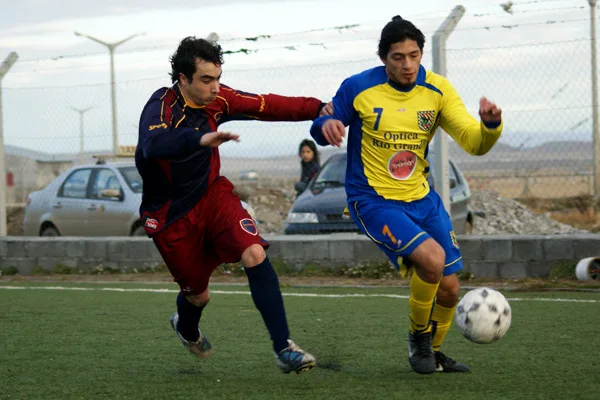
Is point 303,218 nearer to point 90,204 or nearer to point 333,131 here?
point 90,204

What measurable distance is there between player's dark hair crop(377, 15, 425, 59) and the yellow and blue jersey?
0.20 m

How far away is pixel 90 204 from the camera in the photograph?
15195mm

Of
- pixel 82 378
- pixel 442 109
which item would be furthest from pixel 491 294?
pixel 82 378

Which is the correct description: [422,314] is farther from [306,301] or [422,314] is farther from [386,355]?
[306,301]

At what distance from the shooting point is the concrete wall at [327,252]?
36.0 ft

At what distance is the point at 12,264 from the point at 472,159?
20.9 ft

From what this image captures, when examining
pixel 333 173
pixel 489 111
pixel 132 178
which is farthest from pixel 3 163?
pixel 489 111

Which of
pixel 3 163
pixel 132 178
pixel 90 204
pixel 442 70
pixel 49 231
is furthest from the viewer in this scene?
pixel 49 231

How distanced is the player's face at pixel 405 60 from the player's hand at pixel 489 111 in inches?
21.4

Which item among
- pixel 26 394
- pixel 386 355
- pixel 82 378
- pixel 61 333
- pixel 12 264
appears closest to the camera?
pixel 26 394

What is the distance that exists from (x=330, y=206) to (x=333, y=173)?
2.51 ft

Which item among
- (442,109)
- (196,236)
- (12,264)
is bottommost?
(12,264)

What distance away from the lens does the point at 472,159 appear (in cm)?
1435

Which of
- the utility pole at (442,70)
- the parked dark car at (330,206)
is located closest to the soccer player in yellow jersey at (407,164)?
the utility pole at (442,70)
